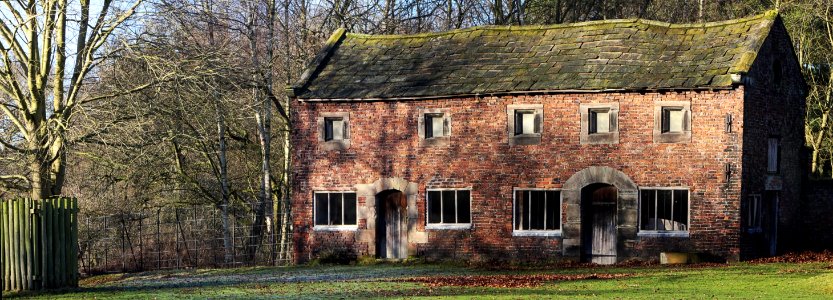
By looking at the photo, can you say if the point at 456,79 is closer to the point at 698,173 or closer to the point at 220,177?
the point at 698,173

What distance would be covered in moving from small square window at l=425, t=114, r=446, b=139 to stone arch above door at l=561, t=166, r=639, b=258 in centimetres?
410

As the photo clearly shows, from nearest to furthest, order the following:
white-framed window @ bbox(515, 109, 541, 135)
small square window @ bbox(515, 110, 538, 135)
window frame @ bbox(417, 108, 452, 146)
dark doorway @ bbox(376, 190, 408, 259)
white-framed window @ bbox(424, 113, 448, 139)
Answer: white-framed window @ bbox(515, 109, 541, 135), small square window @ bbox(515, 110, 538, 135), window frame @ bbox(417, 108, 452, 146), white-framed window @ bbox(424, 113, 448, 139), dark doorway @ bbox(376, 190, 408, 259)

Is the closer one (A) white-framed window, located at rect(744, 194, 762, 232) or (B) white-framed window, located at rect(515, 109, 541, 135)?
(A) white-framed window, located at rect(744, 194, 762, 232)

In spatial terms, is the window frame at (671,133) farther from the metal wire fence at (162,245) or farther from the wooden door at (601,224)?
the metal wire fence at (162,245)

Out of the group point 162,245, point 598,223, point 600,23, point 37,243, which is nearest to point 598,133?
point 598,223

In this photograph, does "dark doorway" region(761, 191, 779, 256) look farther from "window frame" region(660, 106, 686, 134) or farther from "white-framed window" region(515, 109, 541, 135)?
"white-framed window" region(515, 109, 541, 135)

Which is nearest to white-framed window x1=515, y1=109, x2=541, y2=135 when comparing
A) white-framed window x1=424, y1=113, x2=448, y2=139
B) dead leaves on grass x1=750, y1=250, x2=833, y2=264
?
white-framed window x1=424, y1=113, x2=448, y2=139

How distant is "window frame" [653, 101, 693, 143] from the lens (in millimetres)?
31750

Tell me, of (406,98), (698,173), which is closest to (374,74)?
(406,98)

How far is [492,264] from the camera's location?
107 ft

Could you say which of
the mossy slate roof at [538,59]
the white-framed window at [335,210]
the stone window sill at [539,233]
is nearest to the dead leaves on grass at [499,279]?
the stone window sill at [539,233]

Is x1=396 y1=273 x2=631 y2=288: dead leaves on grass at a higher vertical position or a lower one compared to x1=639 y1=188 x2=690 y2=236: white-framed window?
lower

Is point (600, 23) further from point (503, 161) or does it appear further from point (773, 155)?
point (773, 155)

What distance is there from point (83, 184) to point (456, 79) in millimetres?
12868
